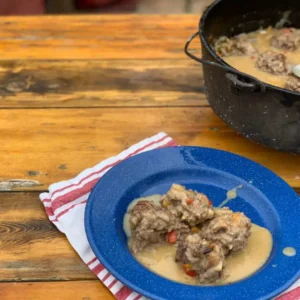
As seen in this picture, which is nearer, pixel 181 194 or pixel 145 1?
pixel 181 194

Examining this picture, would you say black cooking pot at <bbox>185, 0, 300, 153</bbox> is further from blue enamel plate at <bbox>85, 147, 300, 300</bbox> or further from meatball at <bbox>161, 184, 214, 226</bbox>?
meatball at <bbox>161, 184, 214, 226</bbox>

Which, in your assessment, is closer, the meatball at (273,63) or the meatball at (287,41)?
the meatball at (273,63)

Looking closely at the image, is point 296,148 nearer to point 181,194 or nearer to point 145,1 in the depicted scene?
point 181,194

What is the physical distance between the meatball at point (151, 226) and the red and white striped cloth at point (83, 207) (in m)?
0.08

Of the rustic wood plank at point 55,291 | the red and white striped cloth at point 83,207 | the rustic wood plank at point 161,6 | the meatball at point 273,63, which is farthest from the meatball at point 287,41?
the rustic wood plank at point 161,6

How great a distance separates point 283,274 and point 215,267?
122 millimetres

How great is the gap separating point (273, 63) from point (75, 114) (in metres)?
0.52

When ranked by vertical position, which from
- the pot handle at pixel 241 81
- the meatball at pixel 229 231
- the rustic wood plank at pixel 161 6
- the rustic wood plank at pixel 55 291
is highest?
the pot handle at pixel 241 81

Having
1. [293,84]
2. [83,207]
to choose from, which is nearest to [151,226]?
[83,207]

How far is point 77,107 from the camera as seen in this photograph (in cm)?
148

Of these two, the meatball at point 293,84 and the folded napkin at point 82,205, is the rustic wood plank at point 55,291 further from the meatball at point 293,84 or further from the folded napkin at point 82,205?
the meatball at point 293,84

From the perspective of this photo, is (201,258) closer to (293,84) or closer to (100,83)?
(293,84)

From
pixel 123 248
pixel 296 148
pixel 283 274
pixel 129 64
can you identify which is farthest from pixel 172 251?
pixel 129 64

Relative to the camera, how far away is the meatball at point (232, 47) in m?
1.51
